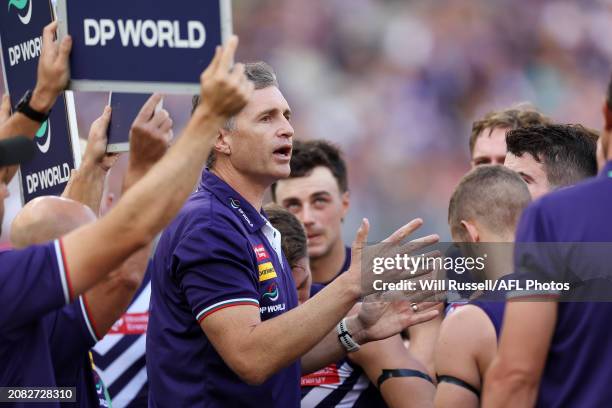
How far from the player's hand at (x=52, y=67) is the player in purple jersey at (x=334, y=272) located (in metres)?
1.94

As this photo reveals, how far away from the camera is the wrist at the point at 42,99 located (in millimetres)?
3172

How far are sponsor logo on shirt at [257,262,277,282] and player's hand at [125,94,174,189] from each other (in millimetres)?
820

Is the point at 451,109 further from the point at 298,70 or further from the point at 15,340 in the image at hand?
the point at 15,340

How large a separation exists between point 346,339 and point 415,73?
305 inches

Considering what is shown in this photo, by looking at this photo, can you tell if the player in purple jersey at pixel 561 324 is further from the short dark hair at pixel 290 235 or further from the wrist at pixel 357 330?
the short dark hair at pixel 290 235

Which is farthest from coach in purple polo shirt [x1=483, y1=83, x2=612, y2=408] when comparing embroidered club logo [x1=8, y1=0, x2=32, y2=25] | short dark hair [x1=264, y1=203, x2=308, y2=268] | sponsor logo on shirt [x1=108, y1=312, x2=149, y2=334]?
sponsor logo on shirt [x1=108, y1=312, x2=149, y2=334]

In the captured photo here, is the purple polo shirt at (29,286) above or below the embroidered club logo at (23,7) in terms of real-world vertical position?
below

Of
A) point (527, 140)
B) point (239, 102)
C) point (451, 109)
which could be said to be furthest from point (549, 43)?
point (239, 102)

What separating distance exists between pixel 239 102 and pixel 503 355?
107 centimetres

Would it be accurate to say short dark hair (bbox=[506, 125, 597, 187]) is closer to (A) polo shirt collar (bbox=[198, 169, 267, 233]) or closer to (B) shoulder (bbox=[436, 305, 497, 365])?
(B) shoulder (bbox=[436, 305, 497, 365])

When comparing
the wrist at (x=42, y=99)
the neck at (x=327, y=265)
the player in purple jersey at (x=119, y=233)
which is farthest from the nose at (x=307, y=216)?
the player in purple jersey at (x=119, y=233)

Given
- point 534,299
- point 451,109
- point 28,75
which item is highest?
point 28,75

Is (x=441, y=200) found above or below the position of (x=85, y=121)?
below

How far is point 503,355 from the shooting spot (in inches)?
118
